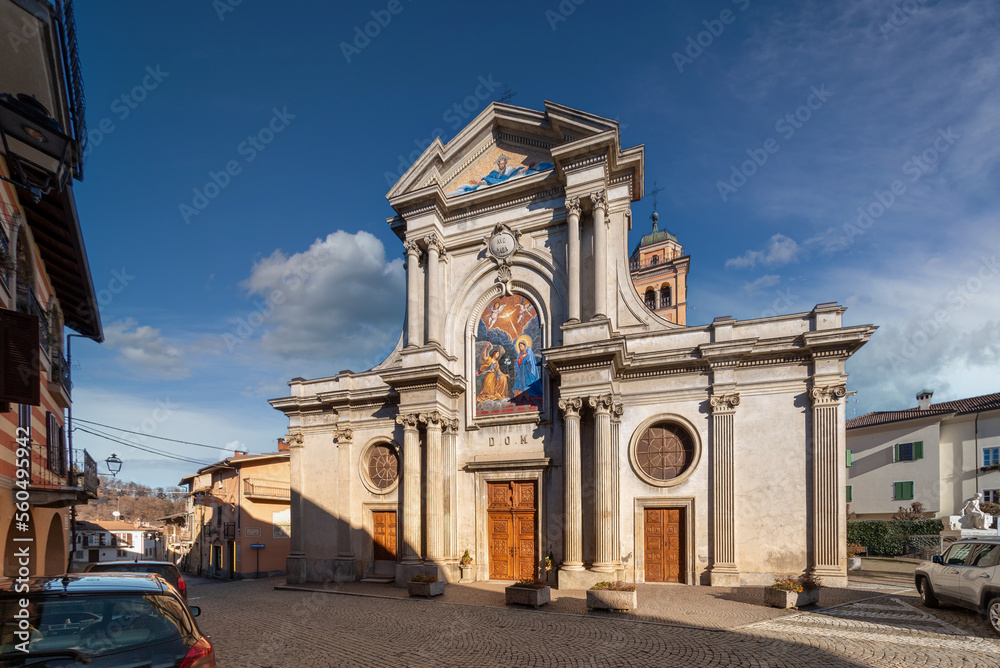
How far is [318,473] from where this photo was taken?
21.6m

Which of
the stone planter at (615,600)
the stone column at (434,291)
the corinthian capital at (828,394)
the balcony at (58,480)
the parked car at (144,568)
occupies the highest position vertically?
the stone column at (434,291)

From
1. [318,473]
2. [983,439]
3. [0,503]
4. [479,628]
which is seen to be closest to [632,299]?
[479,628]

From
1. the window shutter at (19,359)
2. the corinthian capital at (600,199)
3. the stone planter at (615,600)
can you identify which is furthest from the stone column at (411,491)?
the window shutter at (19,359)

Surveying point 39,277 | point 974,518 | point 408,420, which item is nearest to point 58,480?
point 39,277

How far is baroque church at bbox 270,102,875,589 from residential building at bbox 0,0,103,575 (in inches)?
329

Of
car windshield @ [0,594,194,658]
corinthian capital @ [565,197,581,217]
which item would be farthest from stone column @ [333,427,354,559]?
car windshield @ [0,594,194,658]

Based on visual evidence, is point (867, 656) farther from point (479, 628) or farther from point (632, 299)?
point (632, 299)

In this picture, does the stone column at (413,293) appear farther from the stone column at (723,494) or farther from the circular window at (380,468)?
the stone column at (723,494)

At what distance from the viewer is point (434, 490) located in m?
18.4

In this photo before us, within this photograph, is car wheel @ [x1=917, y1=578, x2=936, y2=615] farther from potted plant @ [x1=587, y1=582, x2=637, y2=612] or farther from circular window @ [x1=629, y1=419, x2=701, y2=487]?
potted plant @ [x1=587, y1=582, x2=637, y2=612]

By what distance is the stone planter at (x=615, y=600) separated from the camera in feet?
39.6

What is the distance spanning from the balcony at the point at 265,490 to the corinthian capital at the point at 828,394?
26.9 meters

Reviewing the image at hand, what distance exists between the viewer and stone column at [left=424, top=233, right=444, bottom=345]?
20281 mm

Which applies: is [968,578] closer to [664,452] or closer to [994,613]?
[994,613]
